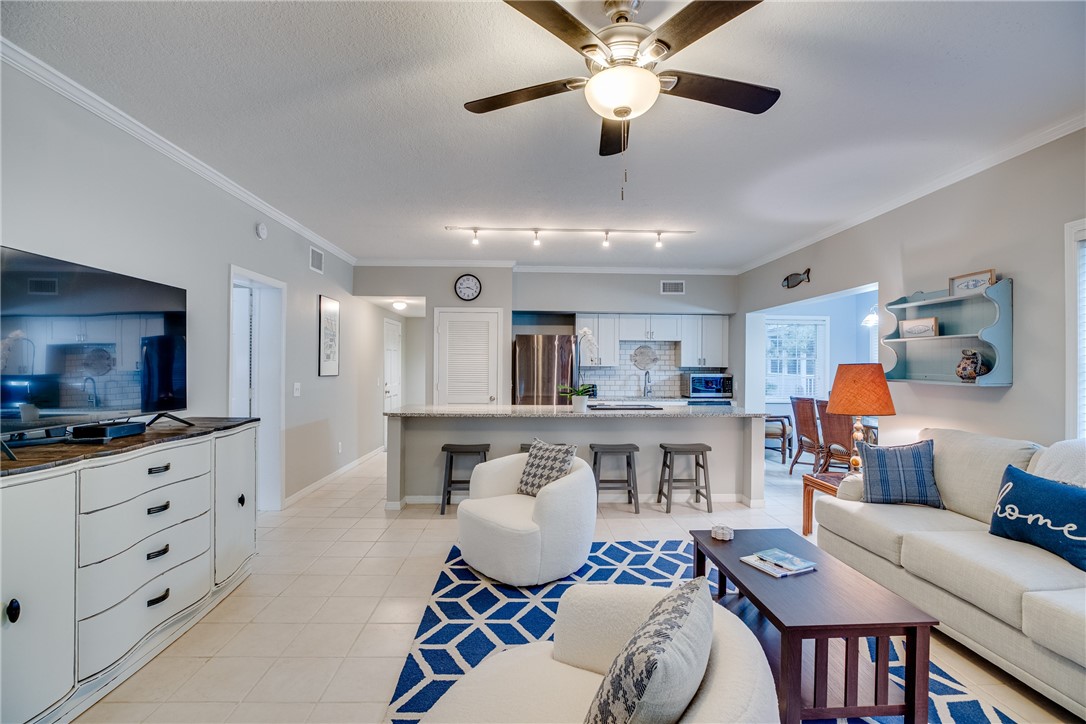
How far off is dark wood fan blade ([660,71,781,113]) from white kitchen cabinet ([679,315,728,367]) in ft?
16.3

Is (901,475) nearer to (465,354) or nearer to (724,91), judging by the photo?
(724,91)

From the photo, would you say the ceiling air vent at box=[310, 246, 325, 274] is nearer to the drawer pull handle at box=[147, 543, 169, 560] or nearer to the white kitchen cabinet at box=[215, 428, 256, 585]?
the white kitchen cabinet at box=[215, 428, 256, 585]

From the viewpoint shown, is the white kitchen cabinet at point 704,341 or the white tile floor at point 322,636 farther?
the white kitchen cabinet at point 704,341

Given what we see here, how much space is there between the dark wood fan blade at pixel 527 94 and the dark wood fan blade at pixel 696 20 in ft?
1.01

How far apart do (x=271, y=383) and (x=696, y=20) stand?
4186 millimetres

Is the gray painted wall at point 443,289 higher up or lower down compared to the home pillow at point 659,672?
higher up

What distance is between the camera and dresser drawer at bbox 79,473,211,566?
1754 mm

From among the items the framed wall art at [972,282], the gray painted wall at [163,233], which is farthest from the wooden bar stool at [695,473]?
the gray painted wall at [163,233]

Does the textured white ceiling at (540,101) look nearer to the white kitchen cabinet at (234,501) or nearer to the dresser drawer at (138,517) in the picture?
the white kitchen cabinet at (234,501)

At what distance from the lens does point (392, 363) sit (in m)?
7.63

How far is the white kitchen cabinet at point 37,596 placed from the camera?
1480mm

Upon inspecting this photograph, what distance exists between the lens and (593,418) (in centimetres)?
426

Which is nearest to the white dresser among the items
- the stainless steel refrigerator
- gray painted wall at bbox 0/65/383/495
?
gray painted wall at bbox 0/65/383/495

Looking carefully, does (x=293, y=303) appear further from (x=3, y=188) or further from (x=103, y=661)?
(x=103, y=661)
